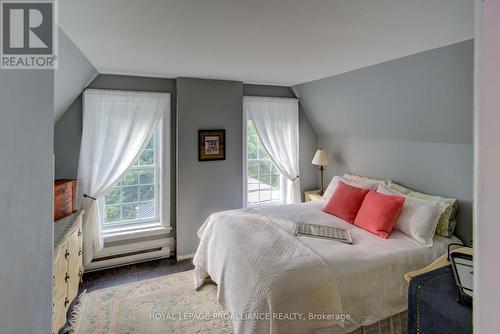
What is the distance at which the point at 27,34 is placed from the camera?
1177 millimetres

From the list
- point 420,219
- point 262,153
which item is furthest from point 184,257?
point 420,219

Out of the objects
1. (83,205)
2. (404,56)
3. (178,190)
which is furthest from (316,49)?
(83,205)

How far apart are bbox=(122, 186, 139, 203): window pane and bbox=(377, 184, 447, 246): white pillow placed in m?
3.04

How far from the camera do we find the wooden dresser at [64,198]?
2559 millimetres

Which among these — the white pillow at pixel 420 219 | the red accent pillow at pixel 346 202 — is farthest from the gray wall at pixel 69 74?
the white pillow at pixel 420 219

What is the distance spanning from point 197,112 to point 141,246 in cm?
184

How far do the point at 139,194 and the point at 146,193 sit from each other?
9 centimetres

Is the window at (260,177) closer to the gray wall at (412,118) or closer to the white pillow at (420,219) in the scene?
the gray wall at (412,118)

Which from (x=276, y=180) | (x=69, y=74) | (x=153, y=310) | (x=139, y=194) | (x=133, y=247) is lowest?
(x=153, y=310)

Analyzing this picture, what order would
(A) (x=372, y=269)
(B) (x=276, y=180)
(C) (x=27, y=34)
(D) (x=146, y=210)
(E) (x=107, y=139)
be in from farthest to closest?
(B) (x=276, y=180), (D) (x=146, y=210), (E) (x=107, y=139), (A) (x=372, y=269), (C) (x=27, y=34)

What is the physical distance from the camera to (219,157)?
370cm

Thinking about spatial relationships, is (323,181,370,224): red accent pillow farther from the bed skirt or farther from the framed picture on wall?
the framed picture on wall

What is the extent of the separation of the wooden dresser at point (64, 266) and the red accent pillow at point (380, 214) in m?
2.63

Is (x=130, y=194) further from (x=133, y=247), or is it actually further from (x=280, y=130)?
(x=280, y=130)
